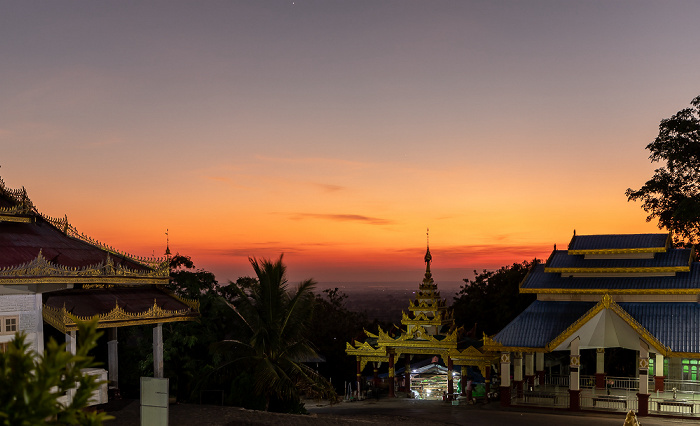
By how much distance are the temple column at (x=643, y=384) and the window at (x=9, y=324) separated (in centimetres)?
2136

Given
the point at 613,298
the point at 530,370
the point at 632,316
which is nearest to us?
the point at 632,316

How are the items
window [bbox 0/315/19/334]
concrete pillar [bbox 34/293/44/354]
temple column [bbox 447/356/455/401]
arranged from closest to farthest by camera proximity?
window [bbox 0/315/19/334]
concrete pillar [bbox 34/293/44/354]
temple column [bbox 447/356/455/401]

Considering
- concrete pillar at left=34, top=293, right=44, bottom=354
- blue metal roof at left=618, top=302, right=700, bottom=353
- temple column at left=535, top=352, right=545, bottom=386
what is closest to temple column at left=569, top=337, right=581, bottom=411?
blue metal roof at left=618, top=302, right=700, bottom=353

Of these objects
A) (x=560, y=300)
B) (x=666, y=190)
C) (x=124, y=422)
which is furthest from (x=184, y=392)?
(x=666, y=190)

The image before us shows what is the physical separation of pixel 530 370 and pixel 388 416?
9.26m

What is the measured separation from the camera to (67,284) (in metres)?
21.1

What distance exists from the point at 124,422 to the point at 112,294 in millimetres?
4495

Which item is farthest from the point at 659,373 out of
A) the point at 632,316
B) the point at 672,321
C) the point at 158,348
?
the point at 158,348

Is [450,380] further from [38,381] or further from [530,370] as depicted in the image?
[38,381]

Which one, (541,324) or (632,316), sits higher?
(632,316)

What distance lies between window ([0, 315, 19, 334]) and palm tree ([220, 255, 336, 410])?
7057mm

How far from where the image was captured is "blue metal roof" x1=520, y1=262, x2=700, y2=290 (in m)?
29.8

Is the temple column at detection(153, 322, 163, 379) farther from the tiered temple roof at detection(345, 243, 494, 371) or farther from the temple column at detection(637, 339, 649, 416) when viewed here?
the temple column at detection(637, 339, 649, 416)

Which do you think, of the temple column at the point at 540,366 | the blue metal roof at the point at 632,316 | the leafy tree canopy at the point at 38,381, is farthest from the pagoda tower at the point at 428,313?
the leafy tree canopy at the point at 38,381
